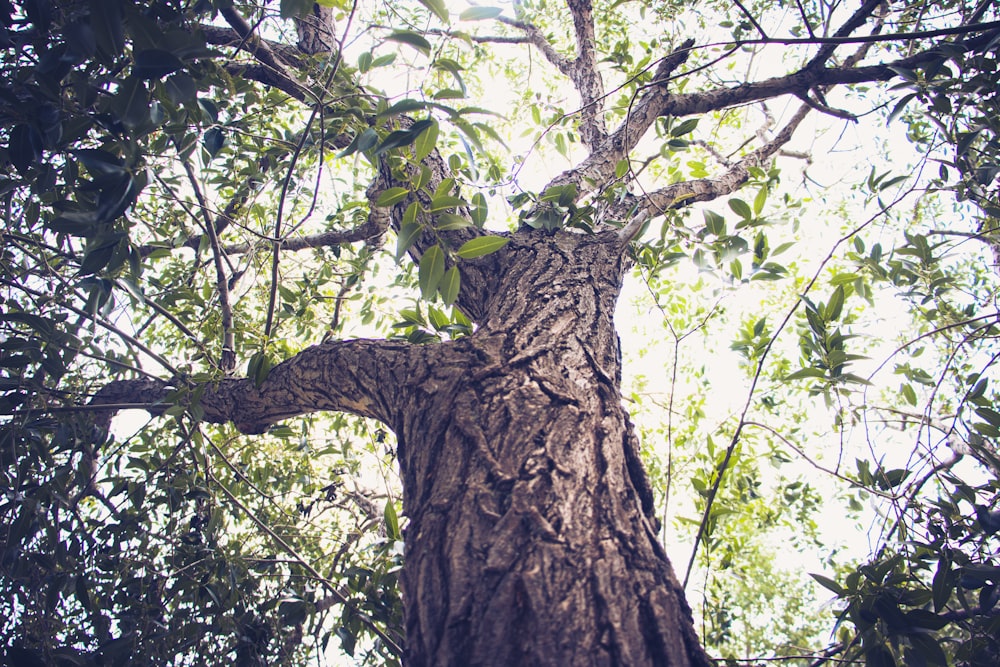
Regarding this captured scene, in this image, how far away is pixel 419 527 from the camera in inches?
42.2

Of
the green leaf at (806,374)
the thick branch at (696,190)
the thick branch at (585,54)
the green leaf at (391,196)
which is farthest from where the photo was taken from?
the thick branch at (585,54)

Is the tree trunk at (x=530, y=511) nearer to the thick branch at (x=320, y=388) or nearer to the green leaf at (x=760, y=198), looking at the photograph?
the thick branch at (x=320, y=388)

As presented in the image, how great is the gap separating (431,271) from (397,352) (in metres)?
0.31

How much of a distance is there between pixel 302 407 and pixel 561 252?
984 millimetres

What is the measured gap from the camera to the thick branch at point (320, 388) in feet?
4.90

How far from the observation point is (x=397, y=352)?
152 cm

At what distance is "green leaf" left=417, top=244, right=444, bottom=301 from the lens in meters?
1.31

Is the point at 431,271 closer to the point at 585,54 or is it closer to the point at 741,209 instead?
the point at 741,209

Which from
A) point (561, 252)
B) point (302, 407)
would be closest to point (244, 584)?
point (302, 407)

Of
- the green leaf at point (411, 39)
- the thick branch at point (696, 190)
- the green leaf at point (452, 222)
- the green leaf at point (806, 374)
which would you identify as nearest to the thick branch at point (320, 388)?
the green leaf at point (452, 222)

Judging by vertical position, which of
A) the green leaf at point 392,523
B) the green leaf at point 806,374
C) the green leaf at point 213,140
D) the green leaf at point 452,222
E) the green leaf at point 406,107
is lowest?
the green leaf at point 392,523

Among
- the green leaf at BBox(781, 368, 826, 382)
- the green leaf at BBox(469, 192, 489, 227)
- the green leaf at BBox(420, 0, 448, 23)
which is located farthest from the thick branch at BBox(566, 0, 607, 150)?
the green leaf at BBox(420, 0, 448, 23)

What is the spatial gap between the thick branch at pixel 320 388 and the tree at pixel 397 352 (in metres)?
0.01

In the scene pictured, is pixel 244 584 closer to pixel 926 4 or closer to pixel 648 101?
pixel 648 101
